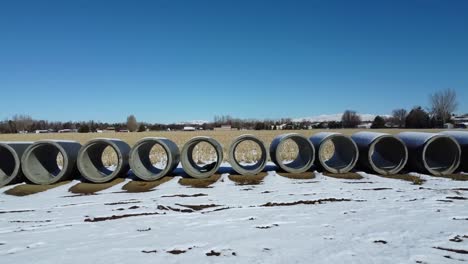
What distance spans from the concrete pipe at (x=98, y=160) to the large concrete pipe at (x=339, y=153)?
6.13 metres

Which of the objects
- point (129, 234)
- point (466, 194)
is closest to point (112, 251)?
point (129, 234)

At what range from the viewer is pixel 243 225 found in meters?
5.76

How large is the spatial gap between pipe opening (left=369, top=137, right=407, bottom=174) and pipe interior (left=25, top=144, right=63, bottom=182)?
395 inches

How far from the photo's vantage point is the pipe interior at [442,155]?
11.1 metres

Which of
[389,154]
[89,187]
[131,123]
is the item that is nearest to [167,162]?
[89,187]

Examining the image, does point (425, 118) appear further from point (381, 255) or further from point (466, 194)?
point (381, 255)

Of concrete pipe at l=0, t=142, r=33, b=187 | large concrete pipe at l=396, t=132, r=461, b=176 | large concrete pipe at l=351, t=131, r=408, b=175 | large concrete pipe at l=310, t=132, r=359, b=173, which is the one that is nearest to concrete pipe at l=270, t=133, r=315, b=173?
large concrete pipe at l=310, t=132, r=359, b=173

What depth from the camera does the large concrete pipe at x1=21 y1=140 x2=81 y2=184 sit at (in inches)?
404

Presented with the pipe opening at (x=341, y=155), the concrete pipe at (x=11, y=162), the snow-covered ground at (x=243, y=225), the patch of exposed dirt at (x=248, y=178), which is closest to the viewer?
the snow-covered ground at (x=243, y=225)

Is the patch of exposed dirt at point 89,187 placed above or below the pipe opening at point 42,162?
below

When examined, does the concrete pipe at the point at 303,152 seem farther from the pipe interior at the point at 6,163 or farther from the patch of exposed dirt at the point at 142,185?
the pipe interior at the point at 6,163

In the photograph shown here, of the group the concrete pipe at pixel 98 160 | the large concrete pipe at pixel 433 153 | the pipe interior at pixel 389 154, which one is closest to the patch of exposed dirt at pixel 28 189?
the concrete pipe at pixel 98 160

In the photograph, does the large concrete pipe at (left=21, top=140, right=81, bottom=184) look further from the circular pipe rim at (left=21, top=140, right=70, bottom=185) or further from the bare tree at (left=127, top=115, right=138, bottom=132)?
the bare tree at (left=127, top=115, right=138, bottom=132)

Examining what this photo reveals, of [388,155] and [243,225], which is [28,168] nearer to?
[243,225]
